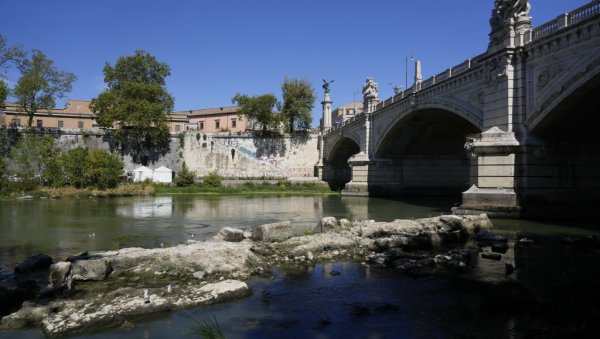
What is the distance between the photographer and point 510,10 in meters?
22.5

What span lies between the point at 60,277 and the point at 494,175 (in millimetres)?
19804

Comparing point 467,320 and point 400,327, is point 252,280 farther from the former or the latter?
point 467,320

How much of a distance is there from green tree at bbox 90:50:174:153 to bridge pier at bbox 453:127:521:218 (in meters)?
42.6

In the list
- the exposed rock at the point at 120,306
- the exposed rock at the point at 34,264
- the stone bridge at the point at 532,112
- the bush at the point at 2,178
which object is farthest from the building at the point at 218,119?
the exposed rock at the point at 120,306

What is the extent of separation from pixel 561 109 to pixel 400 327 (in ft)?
54.6

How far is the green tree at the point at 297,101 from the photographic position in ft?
215

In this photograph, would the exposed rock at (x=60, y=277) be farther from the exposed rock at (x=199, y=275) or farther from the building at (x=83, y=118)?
the building at (x=83, y=118)

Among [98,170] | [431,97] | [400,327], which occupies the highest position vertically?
[431,97]

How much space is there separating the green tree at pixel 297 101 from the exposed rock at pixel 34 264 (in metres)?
54.2

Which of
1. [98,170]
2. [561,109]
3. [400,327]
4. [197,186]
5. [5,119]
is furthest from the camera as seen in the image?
[5,119]

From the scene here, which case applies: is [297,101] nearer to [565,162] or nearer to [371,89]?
[371,89]

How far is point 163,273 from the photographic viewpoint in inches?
419

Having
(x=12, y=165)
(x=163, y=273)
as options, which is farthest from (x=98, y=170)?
(x=163, y=273)

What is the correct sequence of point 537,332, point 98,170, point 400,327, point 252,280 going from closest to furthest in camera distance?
point 537,332 → point 400,327 → point 252,280 → point 98,170
